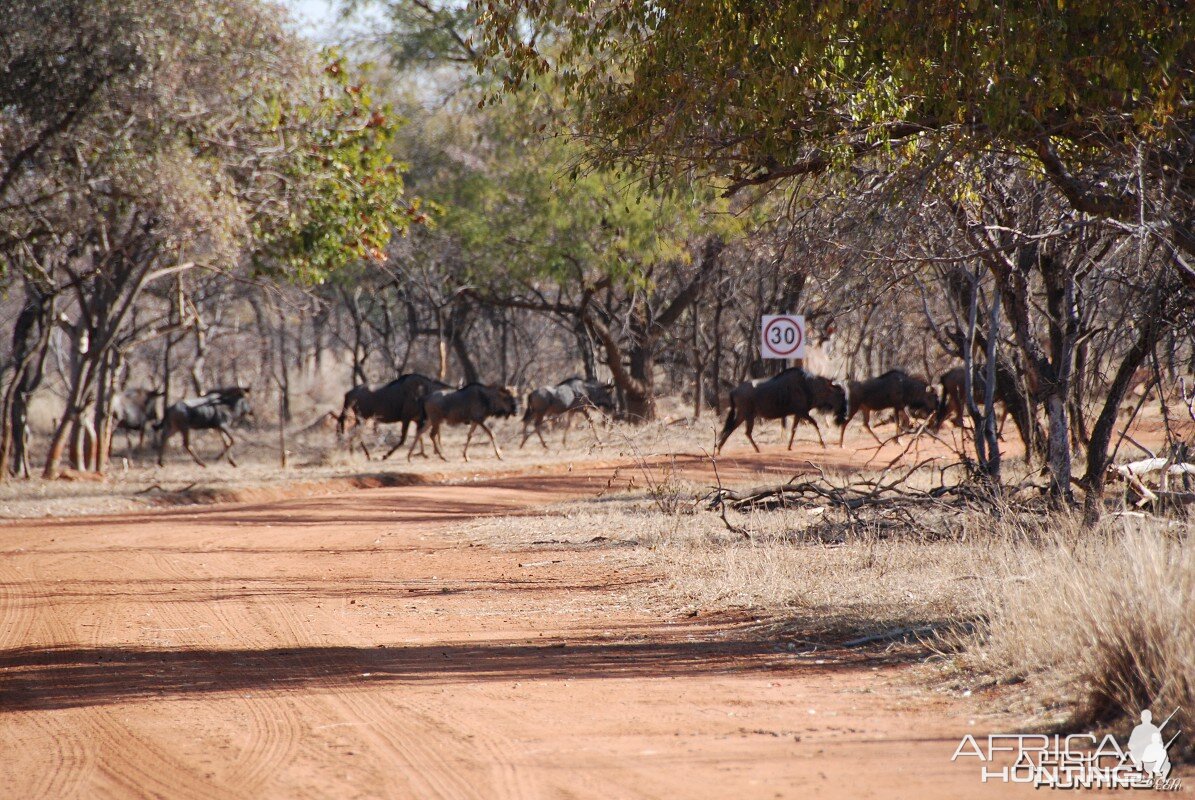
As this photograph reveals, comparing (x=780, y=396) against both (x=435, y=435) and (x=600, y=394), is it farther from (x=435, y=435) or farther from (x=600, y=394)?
(x=435, y=435)

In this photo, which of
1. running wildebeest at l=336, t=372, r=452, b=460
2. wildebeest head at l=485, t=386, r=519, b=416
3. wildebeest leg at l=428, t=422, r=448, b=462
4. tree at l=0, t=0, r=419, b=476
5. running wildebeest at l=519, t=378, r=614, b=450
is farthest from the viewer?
running wildebeest at l=336, t=372, r=452, b=460

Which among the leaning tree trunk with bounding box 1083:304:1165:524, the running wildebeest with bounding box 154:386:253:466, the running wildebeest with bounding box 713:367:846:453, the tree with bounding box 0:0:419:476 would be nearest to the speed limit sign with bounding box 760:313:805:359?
the running wildebeest with bounding box 713:367:846:453

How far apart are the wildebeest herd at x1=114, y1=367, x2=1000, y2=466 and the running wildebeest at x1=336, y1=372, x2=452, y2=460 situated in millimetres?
26

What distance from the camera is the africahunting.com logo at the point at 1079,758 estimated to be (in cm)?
483

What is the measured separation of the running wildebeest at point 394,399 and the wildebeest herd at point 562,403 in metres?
0.03

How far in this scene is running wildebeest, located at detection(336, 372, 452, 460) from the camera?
30.7 metres

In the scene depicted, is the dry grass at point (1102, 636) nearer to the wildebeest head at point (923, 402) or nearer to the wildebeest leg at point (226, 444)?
the wildebeest head at point (923, 402)

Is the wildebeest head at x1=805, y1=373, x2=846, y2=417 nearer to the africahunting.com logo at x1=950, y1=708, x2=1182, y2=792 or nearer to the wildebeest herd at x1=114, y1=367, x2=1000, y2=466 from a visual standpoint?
the wildebeest herd at x1=114, y1=367, x2=1000, y2=466

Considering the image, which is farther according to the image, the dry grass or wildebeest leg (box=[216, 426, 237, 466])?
wildebeest leg (box=[216, 426, 237, 466])

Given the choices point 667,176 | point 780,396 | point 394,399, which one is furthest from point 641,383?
point 667,176

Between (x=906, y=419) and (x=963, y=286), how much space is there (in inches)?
554

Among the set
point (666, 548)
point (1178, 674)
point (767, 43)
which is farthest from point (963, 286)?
point (1178, 674)

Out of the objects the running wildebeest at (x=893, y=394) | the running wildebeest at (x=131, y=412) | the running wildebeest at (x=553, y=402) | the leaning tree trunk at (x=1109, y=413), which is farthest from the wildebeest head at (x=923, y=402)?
the running wildebeest at (x=131, y=412)

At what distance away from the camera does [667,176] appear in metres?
10.2
